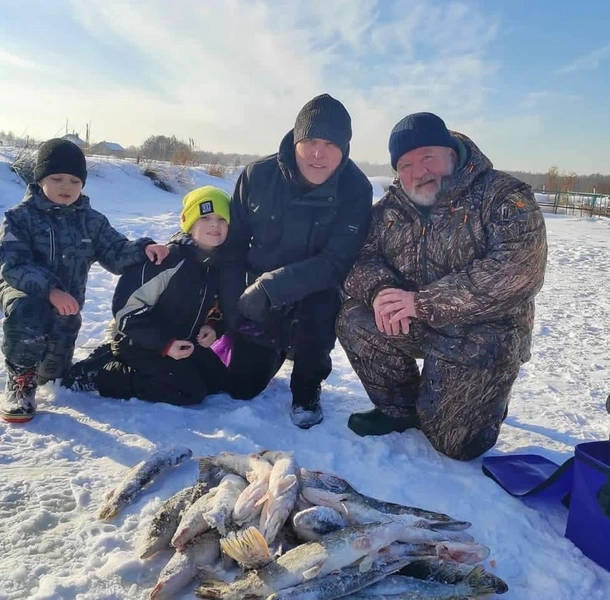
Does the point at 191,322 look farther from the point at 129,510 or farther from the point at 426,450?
the point at 426,450

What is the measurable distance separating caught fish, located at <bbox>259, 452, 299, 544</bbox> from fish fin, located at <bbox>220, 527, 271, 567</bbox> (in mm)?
125

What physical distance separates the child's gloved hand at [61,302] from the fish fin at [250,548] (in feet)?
6.60

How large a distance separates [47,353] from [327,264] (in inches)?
76.5

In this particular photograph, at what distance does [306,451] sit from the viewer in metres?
3.21

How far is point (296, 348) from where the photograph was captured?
376cm

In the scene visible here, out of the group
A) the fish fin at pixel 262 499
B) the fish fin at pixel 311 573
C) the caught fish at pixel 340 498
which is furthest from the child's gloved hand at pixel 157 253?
the fish fin at pixel 311 573

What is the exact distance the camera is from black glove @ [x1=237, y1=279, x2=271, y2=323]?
3.47 meters

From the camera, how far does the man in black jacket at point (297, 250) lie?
3.52 m

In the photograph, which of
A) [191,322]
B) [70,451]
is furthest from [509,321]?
[70,451]

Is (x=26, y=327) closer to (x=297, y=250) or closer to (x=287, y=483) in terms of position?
(x=297, y=250)

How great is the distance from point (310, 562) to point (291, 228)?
2277mm

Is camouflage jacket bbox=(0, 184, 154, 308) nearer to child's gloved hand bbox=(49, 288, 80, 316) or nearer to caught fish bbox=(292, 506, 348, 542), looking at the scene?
child's gloved hand bbox=(49, 288, 80, 316)

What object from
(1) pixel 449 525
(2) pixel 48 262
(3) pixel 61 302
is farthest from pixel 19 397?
(1) pixel 449 525

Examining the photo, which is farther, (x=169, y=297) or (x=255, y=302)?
(x=169, y=297)
